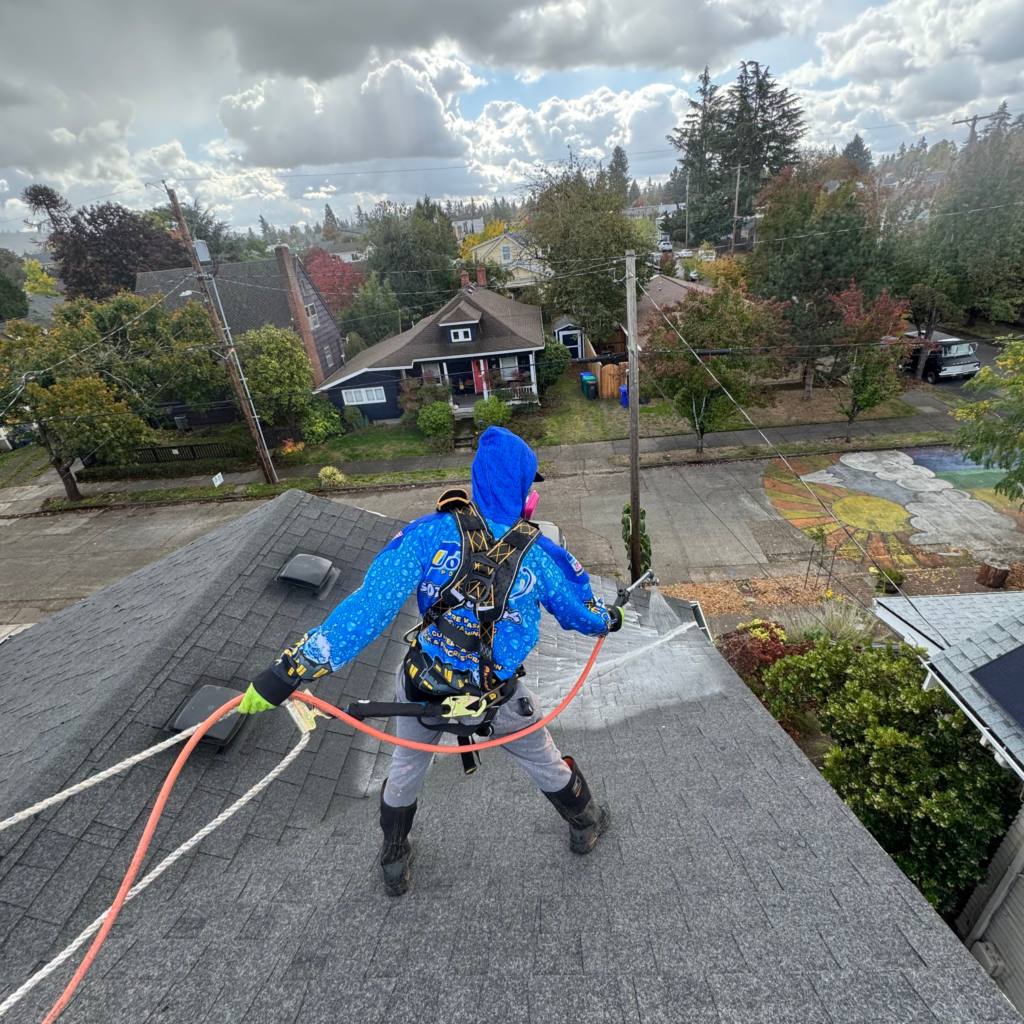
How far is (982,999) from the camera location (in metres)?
2.52

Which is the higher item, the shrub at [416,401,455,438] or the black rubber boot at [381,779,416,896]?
the black rubber boot at [381,779,416,896]

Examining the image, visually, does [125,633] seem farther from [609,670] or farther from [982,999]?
[982,999]

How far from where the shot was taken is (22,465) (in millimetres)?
26312

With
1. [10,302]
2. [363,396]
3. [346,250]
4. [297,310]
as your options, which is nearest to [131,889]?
[363,396]

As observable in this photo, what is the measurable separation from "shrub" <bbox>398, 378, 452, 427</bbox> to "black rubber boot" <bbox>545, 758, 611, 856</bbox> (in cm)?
2300

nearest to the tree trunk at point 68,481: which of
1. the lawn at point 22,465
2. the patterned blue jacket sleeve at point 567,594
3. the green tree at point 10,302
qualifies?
the lawn at point 22,465

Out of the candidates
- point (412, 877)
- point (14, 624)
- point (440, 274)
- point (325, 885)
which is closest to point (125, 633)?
point (325, 885)

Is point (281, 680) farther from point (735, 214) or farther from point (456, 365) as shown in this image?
point (735, 214)

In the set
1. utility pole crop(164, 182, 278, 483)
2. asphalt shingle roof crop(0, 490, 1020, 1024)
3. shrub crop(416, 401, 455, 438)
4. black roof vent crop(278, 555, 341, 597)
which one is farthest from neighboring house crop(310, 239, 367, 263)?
asphalt shingle roof crop(0, 490, 1020, 1024)

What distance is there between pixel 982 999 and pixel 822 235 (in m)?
24.8

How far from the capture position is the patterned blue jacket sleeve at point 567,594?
124 inches

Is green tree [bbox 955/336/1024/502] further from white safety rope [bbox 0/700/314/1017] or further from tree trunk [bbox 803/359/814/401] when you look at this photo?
white safety rope [bbox 0/700/314/1017]

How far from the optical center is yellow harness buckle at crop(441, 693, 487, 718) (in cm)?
301

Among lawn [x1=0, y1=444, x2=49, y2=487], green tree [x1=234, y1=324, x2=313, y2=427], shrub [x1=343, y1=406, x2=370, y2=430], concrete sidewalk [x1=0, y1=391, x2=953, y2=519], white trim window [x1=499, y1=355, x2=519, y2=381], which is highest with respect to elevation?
green tree [x1=234, y1=324, x2=313, y2=427]
